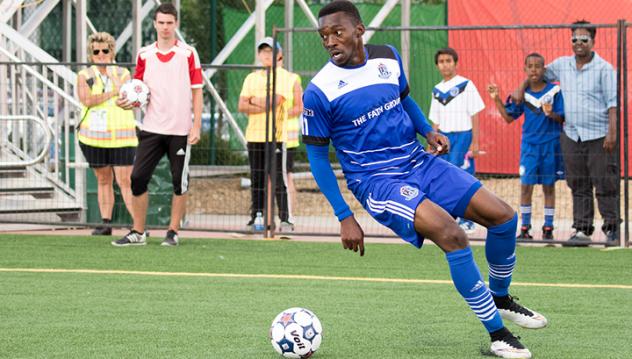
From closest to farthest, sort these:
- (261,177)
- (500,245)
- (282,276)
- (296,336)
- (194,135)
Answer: (296,336), (500,245), (282,276), (194,135), (261,177)

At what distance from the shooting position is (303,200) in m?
16.3

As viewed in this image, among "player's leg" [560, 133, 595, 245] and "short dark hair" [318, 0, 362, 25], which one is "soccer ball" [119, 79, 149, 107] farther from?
"short dark hair" [318, 0, 362, 25]

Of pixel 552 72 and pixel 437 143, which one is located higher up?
pixel 552 72

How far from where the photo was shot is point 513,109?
1271 cm

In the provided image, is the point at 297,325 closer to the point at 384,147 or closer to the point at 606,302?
the point at 384,147

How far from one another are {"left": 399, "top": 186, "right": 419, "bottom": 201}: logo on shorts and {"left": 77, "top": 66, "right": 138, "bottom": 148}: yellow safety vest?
6.63 m

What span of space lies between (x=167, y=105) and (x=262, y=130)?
5.36ft

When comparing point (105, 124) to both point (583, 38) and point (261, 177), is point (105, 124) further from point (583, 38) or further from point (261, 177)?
point (583, 38)

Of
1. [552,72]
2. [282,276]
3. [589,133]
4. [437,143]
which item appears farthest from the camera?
[552,72]

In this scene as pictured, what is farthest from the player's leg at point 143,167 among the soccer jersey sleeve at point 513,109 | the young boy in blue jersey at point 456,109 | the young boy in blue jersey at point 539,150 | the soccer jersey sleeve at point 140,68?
the soccer jersey sleeve at point 513,109

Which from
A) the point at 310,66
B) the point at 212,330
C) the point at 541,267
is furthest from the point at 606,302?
the point at 310,66

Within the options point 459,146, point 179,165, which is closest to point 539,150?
point 459,146

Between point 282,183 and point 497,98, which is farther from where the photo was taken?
→ point 282,183

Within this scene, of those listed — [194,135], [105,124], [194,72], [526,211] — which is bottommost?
[526,211]
